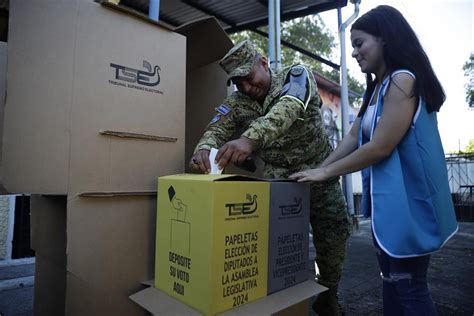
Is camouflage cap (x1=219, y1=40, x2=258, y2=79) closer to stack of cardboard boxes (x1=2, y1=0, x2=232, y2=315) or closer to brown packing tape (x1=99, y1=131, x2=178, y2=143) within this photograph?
stack of cardboard boxes (x1=2, y1=0, x2=232, y2=315)

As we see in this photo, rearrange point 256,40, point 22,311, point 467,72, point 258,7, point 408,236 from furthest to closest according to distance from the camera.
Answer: point 467,72
point 256,40
point 258,7
point 22,311
point 408,236

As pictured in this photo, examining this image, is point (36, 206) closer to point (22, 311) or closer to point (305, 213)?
point (22, 311)

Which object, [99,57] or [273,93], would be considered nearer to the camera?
[99,57]

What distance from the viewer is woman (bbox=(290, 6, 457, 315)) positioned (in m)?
0.95

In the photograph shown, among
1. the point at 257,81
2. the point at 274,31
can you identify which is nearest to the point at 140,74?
the point at 257,81

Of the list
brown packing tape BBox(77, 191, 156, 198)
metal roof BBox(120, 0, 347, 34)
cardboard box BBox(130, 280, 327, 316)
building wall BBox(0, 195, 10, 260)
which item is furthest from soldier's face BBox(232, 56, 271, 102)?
building wall BBox(0, 195, 10, 260)

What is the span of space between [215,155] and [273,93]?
0.42 metres

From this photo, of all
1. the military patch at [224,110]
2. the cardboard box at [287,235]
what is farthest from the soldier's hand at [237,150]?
the military patch at [224,110]

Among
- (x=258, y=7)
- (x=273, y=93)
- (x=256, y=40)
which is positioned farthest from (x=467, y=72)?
(x=273, y=93)

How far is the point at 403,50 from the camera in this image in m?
1.01

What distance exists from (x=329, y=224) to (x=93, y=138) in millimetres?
1084

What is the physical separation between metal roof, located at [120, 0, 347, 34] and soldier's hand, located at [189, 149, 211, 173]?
186cm

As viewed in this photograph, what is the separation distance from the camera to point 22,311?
186cm

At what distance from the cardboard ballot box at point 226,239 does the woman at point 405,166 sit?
297 millimetres
